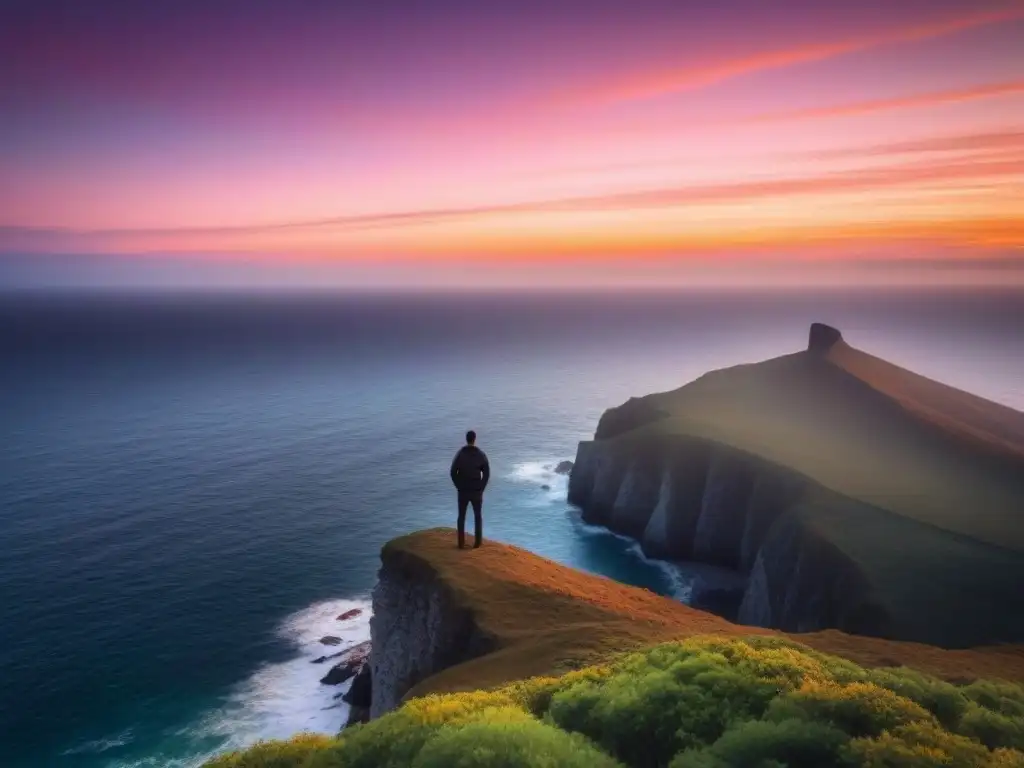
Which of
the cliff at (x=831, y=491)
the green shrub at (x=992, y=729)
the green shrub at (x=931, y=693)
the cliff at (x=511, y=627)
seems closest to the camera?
the green shrub at (x=992, y=729)

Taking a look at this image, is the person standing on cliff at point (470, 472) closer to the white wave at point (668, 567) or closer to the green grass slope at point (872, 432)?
the white wave at point (668, 567)

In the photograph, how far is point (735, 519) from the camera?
2322 inches

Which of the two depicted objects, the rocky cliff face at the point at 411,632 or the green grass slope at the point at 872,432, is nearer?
the rocky cliff face at the point at 411,632

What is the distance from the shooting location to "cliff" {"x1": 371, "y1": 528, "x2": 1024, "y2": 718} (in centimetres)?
1919

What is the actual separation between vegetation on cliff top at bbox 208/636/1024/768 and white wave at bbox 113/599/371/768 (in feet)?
95.3

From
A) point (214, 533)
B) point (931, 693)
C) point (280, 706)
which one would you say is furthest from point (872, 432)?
point (214, 533)

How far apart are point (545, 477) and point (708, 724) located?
245ft

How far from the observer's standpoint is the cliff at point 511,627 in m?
19.2

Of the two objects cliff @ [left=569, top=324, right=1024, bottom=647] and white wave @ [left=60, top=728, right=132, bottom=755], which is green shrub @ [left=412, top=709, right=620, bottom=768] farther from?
white wave @ [left=60, top=728, right=132, bottom=755]

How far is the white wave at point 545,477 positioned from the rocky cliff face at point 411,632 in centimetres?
4935

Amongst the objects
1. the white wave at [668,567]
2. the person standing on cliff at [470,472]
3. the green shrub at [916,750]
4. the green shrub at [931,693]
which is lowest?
the white wave at [668,567]

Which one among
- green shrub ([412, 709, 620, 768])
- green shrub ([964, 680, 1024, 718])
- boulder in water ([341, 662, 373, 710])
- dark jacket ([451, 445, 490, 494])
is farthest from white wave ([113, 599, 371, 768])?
green shrub ([964, 680, 1024, 718])

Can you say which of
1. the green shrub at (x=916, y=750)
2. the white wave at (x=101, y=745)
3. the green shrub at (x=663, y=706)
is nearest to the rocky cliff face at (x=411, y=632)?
the green shrub at (x=663, y=706)

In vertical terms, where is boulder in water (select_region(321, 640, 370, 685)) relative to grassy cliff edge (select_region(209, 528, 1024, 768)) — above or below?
below
